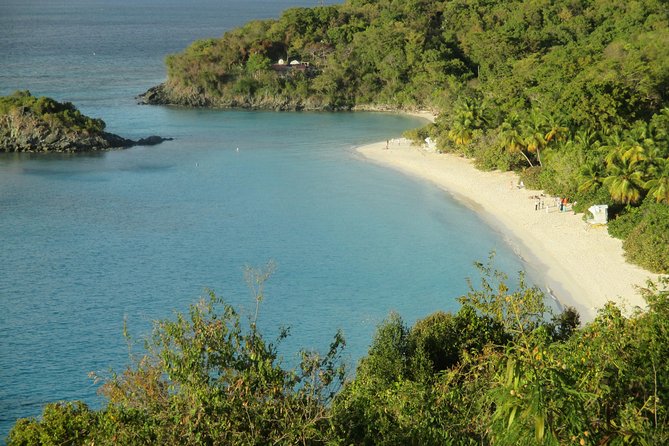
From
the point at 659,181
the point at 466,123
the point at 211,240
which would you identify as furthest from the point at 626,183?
the point at 211,240

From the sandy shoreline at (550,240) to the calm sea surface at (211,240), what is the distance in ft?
3.42

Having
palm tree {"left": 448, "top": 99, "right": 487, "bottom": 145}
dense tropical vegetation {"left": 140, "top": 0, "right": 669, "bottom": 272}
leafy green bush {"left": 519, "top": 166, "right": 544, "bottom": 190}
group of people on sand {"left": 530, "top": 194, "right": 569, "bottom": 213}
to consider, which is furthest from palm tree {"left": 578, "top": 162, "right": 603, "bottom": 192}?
palm tree {"left": 448, "top": 99, "right": 487, "bottom": 145}

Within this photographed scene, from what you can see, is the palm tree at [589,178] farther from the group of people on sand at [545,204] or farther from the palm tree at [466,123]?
the palm tree at [466,123]

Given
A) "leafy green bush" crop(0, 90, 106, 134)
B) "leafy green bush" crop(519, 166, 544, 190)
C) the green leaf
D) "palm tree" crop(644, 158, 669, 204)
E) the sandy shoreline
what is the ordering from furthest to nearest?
"leafy green bush" crop(0, 90, 106, 134) < "leafy green bush" crop(519, 166, 544, 190) < "palm tree" crop(644, 158, 669, 204) < the sandy shoreline < the green leaf

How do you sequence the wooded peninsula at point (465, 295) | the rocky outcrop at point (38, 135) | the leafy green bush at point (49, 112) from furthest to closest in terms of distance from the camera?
the leafy green bush at point (49, 112) < the rocky outcrop at point (38, 135) < the wooded peninsula at point (465, 295)

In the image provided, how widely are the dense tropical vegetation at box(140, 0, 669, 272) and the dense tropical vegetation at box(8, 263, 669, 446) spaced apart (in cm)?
1974

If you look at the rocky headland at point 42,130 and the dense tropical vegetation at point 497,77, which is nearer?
the dense tropical vegetation at point 497,77

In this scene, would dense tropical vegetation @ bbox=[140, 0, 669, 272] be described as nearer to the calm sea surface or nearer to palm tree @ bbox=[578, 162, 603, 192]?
palm tree @ bbox=[578, 162, 603, 192]

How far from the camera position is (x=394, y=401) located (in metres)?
14.1

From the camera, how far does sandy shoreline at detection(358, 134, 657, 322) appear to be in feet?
92.2

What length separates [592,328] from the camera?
48.6 feet

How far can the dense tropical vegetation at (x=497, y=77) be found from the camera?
37.5 m

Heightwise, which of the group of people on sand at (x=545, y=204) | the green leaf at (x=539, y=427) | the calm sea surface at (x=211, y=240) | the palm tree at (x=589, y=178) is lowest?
the calm sea surface at (x=211, y=240)

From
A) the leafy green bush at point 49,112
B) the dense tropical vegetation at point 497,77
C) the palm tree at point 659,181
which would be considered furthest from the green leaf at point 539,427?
the leafy green bush at point 49,112
